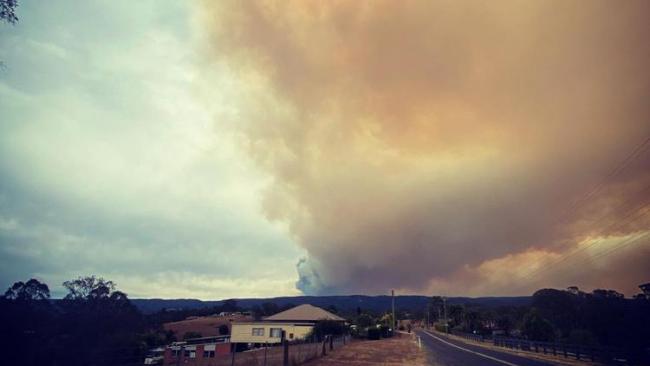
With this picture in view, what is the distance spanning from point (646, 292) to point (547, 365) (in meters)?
97.1

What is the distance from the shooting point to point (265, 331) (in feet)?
251

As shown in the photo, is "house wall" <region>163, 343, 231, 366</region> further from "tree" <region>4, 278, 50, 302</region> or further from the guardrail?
the guardrail

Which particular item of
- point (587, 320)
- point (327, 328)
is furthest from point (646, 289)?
point (327, 328)

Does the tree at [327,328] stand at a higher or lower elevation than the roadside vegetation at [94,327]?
lower

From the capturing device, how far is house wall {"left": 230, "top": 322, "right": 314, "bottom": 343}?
7569 cm

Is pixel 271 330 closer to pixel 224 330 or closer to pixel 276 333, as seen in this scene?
pixel 276 333

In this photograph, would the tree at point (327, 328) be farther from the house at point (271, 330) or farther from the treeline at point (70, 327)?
the treeline at point (70, 327)

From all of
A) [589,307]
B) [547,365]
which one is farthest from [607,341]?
[547,365]

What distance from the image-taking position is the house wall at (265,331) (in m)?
75.7

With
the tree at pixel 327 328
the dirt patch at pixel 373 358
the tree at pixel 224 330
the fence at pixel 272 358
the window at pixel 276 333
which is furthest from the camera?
the tree at pixel 224 330

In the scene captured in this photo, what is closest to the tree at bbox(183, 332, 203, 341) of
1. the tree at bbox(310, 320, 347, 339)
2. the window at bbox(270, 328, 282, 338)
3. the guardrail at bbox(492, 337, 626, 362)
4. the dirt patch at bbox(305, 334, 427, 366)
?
the window at bbox(270, 328, 282, 338)

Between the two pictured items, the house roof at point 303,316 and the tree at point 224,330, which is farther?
the tree at point 224,330

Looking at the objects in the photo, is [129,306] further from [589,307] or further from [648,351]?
[589,307]

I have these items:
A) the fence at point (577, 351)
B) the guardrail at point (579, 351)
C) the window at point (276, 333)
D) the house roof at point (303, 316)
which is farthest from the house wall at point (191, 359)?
the guardrail at point (579, 351)
